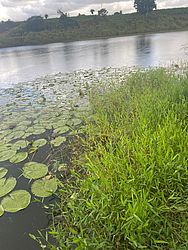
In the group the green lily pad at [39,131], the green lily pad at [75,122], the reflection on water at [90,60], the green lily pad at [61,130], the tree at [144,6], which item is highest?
the tree at [144,6]

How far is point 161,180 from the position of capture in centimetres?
202

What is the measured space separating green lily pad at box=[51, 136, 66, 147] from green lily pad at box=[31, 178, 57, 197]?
925mm

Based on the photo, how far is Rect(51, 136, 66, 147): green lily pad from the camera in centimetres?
374

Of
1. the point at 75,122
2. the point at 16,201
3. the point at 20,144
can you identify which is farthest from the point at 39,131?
the point at 16,201

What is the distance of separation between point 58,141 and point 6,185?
3.70ft

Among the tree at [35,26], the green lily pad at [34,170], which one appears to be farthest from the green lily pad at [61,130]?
the tree at [35,26]

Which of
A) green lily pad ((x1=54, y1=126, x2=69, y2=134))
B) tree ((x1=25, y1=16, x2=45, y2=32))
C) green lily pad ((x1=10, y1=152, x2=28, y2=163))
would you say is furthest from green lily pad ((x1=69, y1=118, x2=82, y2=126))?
tree ((x1=25, y1=16, x2=45, y2=32))

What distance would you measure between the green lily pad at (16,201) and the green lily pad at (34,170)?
0.99 ft

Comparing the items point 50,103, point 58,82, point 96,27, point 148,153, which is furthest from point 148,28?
point 148,153

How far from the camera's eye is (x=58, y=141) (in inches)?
150

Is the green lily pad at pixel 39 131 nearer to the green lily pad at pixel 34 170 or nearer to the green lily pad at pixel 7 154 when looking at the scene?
the green lily pad at pixel 7 154

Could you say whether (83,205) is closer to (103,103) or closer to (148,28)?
(103,103)

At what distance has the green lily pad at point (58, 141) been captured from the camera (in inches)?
147

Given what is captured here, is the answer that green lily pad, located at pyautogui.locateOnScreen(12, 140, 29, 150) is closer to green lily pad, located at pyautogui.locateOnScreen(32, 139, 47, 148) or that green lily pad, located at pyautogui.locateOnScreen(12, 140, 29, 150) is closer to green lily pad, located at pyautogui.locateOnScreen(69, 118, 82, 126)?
green lily pad, located at pyautogui.locateOnScreen(32, 139, 47, 148)
